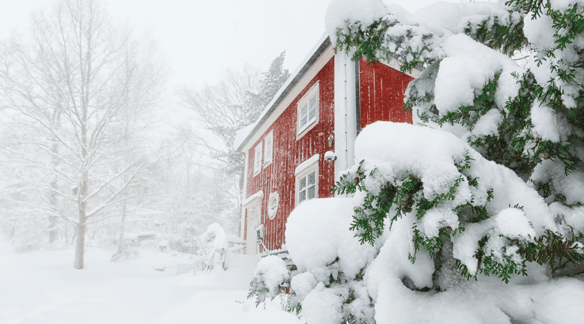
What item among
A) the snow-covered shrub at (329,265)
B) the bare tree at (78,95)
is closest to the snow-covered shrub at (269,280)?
the snow-covered shrub at (329,265)

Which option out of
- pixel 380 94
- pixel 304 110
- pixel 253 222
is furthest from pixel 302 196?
pixel 253 222

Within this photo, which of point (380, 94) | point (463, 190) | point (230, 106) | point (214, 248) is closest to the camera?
point (463, 190)

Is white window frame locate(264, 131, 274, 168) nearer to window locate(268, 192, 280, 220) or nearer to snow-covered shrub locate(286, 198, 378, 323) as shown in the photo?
window locate(268, 192, 280, 220)

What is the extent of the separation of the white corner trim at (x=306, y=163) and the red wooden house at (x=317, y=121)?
0.08 feet

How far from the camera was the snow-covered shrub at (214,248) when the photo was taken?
39.0 feet

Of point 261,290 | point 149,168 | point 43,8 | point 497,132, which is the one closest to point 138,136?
point 149,168

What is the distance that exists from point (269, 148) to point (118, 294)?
714cm

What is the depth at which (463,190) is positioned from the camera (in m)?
1.21

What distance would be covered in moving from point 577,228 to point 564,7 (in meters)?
1.00

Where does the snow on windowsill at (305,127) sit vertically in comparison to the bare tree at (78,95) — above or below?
below

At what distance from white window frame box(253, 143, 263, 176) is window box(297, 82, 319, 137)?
3733mm

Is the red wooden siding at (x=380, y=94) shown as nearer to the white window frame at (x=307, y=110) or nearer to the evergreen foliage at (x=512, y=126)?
the white window frame at (x=307, y=110)

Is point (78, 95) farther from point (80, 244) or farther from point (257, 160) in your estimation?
point (257, 160)

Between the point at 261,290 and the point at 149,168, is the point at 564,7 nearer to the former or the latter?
the point at 261,290
